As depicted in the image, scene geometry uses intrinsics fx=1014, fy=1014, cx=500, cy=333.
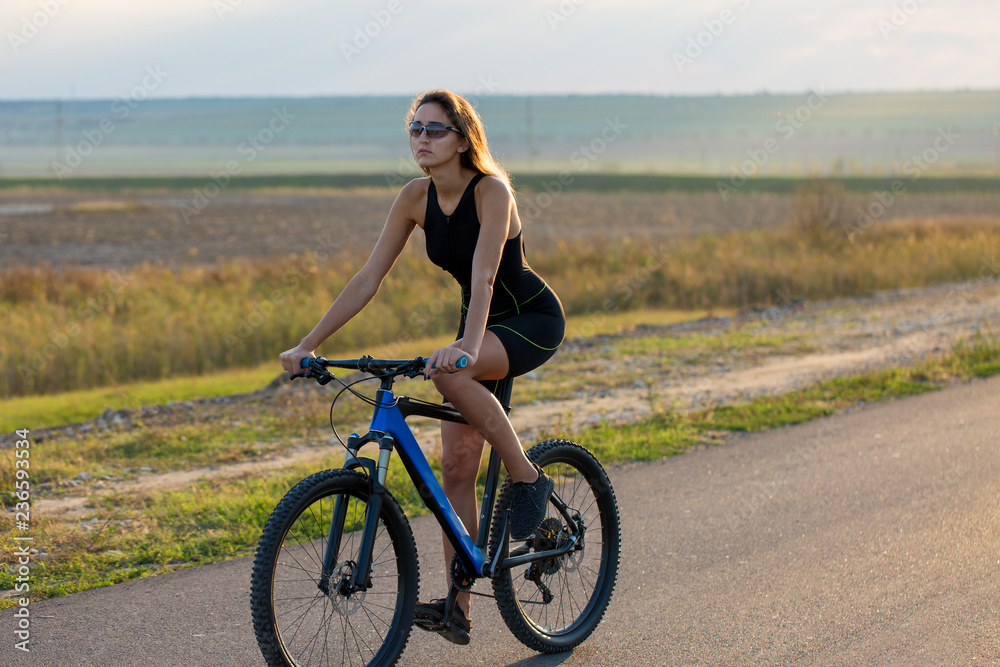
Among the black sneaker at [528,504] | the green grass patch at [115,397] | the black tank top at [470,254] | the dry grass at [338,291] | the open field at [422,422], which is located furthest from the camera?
the dry grass at [338,291]

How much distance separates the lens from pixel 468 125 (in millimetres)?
3830

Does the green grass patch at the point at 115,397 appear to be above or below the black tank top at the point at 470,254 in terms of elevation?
below

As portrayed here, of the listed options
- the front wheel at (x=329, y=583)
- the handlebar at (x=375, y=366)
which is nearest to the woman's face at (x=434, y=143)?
the handlebar at (x=375, y=366)

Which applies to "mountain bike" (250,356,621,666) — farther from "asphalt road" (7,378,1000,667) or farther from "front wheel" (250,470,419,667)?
"asphalt road" (7,378,1000,667)

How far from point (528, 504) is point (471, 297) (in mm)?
Result: 913

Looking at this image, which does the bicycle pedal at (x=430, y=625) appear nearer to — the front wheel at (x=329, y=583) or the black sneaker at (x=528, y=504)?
the front wheel at (x=329, y=583)

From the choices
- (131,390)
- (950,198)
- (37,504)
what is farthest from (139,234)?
(950,198)

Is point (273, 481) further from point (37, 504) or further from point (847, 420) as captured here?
point (847, 420)

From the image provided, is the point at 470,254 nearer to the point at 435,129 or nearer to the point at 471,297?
the point at 471,297

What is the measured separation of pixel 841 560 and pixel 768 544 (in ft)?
1.40

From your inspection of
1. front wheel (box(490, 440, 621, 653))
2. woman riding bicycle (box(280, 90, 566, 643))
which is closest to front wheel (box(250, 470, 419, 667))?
woman riding bicycle (box(280, 90, 566, 643))

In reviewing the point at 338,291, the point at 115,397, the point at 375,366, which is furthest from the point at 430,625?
the point at 338,291

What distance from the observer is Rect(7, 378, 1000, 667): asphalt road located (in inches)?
169

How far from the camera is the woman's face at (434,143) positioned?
3.80m
